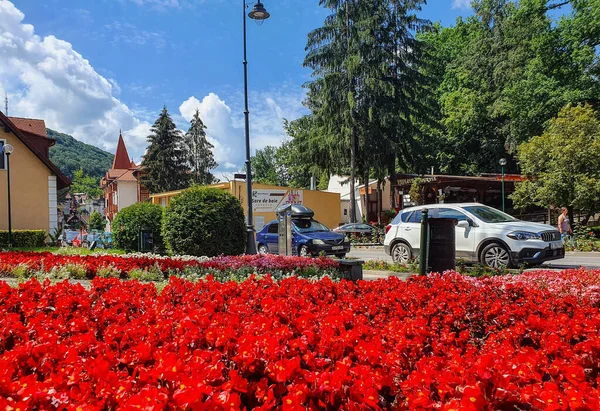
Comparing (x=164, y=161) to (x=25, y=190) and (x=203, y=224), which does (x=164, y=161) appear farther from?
(x=203, y=224)

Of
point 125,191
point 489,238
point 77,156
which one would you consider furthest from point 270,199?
point 77,156

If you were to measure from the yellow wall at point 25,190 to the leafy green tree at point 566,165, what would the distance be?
26.3 m

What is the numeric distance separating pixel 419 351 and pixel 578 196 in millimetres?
22238

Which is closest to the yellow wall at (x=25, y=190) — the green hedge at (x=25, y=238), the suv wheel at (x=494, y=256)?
the green hedge at (x=25, y=238)

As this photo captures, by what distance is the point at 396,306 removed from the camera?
Result: 14.2 ft

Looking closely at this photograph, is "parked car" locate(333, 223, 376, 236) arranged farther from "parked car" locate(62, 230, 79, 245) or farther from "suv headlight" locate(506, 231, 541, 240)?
"suv headlight" locate(506, 231, 541, 240)

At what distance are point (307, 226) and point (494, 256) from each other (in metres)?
7.78

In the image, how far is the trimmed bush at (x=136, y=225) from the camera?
18.2 metres

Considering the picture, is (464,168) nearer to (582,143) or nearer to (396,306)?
(582,143)

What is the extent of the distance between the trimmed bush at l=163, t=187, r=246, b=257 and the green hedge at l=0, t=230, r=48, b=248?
11.5 meters

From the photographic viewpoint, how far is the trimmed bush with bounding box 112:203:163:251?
715 inches

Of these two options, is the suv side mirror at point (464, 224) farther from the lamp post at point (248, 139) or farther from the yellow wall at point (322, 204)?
the yellow wall at point (322, 204)

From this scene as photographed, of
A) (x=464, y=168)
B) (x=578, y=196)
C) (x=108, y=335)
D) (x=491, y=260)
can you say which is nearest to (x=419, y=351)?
(x=108, y=335)

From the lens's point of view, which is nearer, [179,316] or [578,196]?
[179,316]
